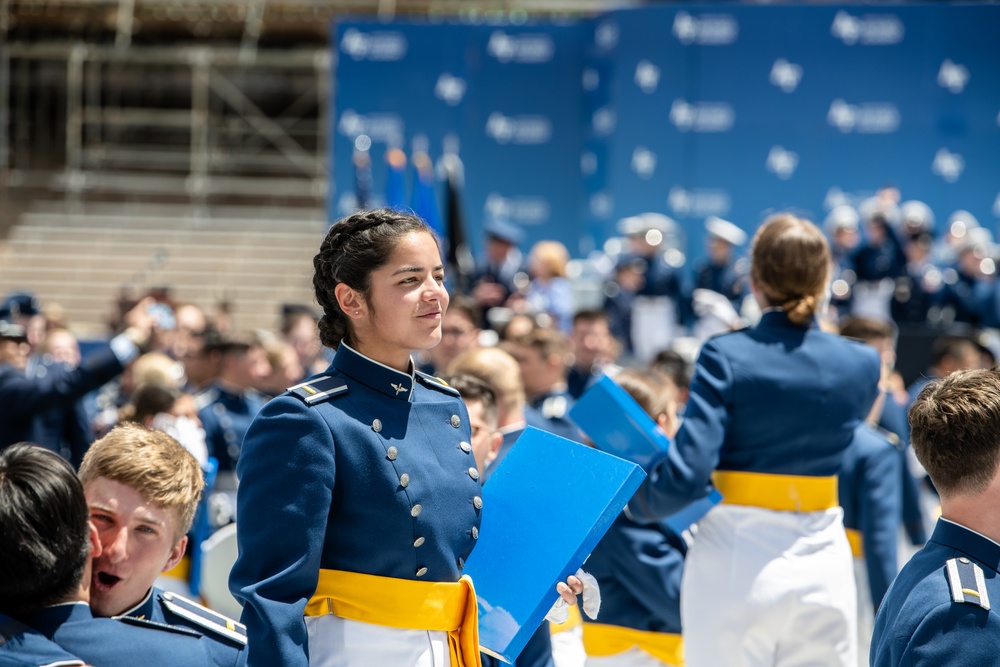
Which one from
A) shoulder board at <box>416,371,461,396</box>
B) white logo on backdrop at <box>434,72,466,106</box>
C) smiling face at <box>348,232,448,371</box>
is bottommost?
shoulder board at <box>416,371,461,396</box>

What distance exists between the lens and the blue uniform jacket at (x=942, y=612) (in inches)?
82.9

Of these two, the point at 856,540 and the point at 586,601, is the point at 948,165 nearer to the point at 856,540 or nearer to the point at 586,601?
the point at 856,540

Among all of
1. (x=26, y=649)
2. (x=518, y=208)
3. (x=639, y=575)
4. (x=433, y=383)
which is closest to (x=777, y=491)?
(x=639, y=575)

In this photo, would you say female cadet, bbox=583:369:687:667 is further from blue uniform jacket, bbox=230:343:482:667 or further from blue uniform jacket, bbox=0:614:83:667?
blue uniform jacket, bbox=0:614:83:667

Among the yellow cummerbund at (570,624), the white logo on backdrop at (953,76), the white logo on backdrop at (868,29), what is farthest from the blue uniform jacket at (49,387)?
the white logo on backdrop at (953,76)

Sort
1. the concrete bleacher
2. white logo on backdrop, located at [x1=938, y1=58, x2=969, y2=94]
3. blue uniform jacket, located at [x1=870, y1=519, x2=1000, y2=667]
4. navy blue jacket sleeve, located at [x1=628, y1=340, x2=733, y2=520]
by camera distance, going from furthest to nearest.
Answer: the concrete bleacher → white logo on backdrop, located at [x1=938, y1=58, x2=969, y2=94] → navy blue jacket sleeve, located at [x1=628, y1=340, x2=733, y2=520] → blue uniform jacket, located at [x1=870, y1=519, x2=1000, y2=667]

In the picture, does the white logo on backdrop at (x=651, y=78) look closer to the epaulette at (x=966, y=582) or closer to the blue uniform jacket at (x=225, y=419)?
the blue uniform jacket at (x=225, y=419)

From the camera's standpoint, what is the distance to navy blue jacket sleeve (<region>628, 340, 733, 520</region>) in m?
3.63

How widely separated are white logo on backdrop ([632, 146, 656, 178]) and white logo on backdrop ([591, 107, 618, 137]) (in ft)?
1.45

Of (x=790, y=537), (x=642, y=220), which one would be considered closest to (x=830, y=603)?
(x=790, y=537)

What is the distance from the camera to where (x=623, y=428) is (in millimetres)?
3828

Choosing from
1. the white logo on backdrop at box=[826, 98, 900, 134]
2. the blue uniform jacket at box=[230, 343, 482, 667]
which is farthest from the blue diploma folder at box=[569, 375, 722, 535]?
the white logo on backdrop at box=[826, 98, 900, 134]

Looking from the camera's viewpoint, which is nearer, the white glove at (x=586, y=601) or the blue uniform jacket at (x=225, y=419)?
the white glove at (x=586, y=601)

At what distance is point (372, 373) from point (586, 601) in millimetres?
699
